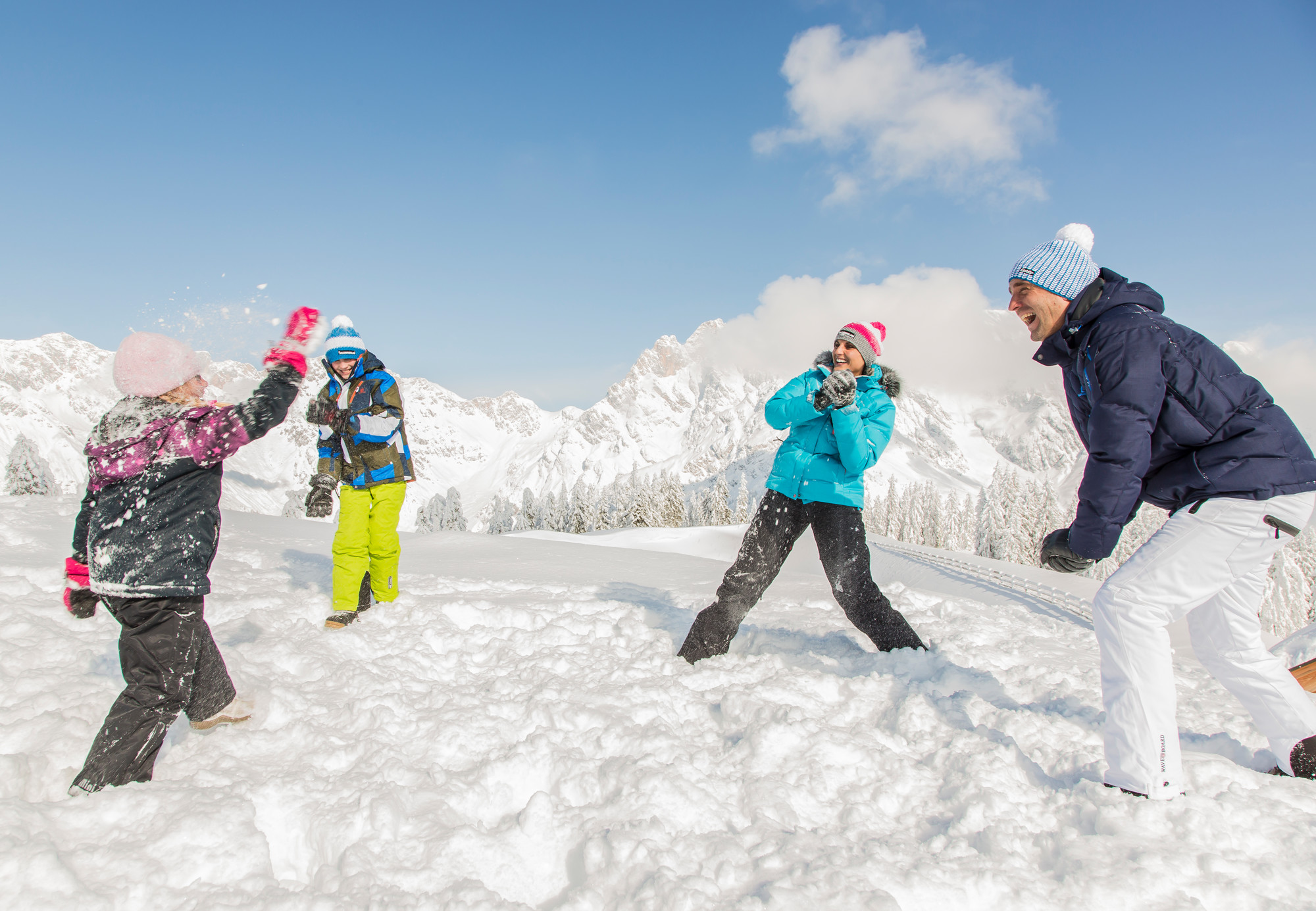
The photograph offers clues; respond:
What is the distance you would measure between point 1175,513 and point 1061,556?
495 millimetres

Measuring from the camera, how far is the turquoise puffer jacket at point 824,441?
3.92 metres

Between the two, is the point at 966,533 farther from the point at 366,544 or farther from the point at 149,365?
the point at 149,365

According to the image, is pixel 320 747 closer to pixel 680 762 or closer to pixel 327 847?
pixel 327 847

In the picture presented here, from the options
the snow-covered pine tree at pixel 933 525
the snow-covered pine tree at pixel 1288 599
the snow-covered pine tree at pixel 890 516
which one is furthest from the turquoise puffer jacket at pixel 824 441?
the snow-covered pine tree at pixel 890 516

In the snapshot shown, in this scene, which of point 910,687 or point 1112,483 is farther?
point 910,687

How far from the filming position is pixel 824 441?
13.4ft

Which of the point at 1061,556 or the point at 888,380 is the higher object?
the point at 888,380

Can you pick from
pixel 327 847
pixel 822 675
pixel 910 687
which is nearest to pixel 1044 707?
pixel 910 687

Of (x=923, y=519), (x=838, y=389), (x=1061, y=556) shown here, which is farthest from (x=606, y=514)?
(x=1061, y=556)

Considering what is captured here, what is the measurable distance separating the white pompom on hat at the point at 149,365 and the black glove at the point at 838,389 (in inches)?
126

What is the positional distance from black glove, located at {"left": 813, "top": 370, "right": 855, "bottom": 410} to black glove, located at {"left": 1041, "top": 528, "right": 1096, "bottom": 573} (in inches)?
49.8

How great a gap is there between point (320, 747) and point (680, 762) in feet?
5.24

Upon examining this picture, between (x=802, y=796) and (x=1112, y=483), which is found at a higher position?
(x=1112, y=483)

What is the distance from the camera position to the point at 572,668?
393 centimetres
